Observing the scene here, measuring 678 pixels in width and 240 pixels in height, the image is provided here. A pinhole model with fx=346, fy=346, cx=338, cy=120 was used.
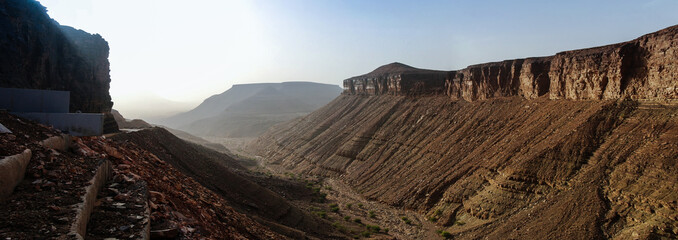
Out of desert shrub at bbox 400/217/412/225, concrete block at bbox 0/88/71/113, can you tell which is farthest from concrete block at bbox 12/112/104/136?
desert shrub at bbox 400/217/412/225

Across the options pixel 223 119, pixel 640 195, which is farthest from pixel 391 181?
pixel 223 119

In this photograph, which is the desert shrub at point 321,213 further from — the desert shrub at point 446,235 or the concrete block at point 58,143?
the concrete block at point 58,143

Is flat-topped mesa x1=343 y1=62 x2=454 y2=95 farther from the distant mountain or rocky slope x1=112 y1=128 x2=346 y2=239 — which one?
the distant mountain

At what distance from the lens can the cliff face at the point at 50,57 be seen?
64.3 feet

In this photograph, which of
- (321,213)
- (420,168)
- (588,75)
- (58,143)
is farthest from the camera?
(420,168)

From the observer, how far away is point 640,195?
54.4 feet

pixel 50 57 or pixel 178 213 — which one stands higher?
pixel 50 57

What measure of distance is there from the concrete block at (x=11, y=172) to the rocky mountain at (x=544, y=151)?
67.1 feet

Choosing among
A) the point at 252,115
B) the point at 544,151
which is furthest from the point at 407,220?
the point at 252,115

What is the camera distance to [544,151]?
73.7 ft

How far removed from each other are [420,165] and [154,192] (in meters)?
25.9

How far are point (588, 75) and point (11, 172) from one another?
103ft

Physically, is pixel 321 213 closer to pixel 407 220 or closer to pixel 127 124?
pixel 407 220

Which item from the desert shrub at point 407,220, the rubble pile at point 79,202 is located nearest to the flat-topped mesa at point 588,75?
the desert shrub at point 407,220
